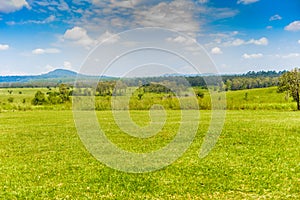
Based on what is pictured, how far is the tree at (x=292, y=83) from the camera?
2047 inches

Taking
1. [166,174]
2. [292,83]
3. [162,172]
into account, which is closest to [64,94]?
[292,83]

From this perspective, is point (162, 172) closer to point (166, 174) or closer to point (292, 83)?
point (166, 174)

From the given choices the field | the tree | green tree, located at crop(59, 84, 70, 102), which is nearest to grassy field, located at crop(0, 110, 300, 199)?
the field

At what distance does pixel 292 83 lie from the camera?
53.0 metres

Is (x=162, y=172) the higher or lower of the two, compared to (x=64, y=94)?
lower

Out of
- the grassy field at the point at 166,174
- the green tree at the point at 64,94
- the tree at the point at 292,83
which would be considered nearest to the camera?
the grassy field at the point at 166,174

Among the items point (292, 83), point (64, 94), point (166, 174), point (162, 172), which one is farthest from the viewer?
point (64, 94)

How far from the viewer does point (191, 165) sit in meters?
16.3

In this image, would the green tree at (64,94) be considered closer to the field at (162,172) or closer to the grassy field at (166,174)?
the field at (162,172)

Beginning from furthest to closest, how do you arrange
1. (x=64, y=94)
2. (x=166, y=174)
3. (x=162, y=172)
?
(x=64, y=94) < (x=162, y=172) < (x=166, y=174)

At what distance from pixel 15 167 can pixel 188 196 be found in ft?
31.6

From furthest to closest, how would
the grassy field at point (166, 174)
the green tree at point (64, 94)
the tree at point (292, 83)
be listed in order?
the green tree at point (64, 94) < the tree at point (292, 83) < the grassy field at point (166, 174)

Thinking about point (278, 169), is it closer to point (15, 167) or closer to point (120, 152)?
point (120, 152)

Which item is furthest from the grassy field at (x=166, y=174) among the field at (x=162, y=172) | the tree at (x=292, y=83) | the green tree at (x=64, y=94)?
the green tree at (x=64, y=94)
